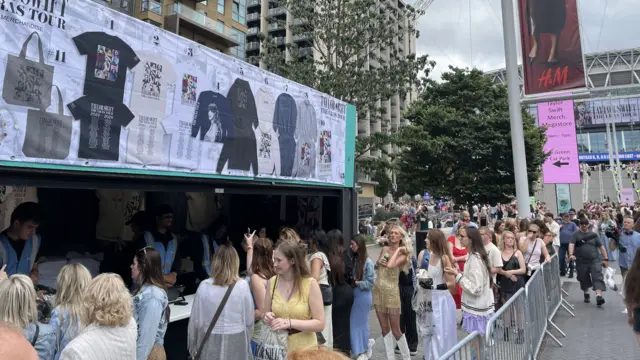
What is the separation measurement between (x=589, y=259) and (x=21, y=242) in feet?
33.7

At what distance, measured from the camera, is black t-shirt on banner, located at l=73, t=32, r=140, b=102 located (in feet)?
13.1

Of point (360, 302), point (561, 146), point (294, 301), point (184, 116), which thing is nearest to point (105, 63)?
point (184, 116)

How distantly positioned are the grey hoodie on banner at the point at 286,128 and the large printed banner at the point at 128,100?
2cm

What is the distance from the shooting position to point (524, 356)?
196 inches

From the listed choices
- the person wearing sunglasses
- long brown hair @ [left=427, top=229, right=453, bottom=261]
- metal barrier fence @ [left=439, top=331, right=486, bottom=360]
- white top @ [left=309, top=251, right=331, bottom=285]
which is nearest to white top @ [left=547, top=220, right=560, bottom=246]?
the person wearing sunglasses

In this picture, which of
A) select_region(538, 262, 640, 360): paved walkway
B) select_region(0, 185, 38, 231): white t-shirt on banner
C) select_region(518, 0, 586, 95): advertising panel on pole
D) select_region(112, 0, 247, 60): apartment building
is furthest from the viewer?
select_region(112, 0, 247, 60): apartment building

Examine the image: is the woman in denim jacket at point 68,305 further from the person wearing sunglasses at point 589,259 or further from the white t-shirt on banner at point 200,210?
the person wearing sunglasses at point 589,259

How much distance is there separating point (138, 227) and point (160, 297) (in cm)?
248

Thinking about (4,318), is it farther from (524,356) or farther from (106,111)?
(524,356)

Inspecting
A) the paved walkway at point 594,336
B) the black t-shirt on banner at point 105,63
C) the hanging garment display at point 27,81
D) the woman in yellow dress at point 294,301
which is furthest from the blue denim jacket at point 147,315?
the paved walkway at point 594,336

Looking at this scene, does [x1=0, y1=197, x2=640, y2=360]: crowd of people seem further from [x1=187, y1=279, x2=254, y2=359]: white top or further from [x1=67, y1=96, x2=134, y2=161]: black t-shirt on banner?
[x1=67, y1=96, x2=134, y2=161]: black t-shirt on banner

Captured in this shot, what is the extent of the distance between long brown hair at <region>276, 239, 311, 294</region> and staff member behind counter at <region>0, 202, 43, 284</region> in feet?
9.50

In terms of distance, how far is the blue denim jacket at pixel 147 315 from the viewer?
127 inches

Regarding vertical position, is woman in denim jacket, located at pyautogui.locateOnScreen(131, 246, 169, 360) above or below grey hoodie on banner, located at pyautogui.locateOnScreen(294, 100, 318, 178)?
below
